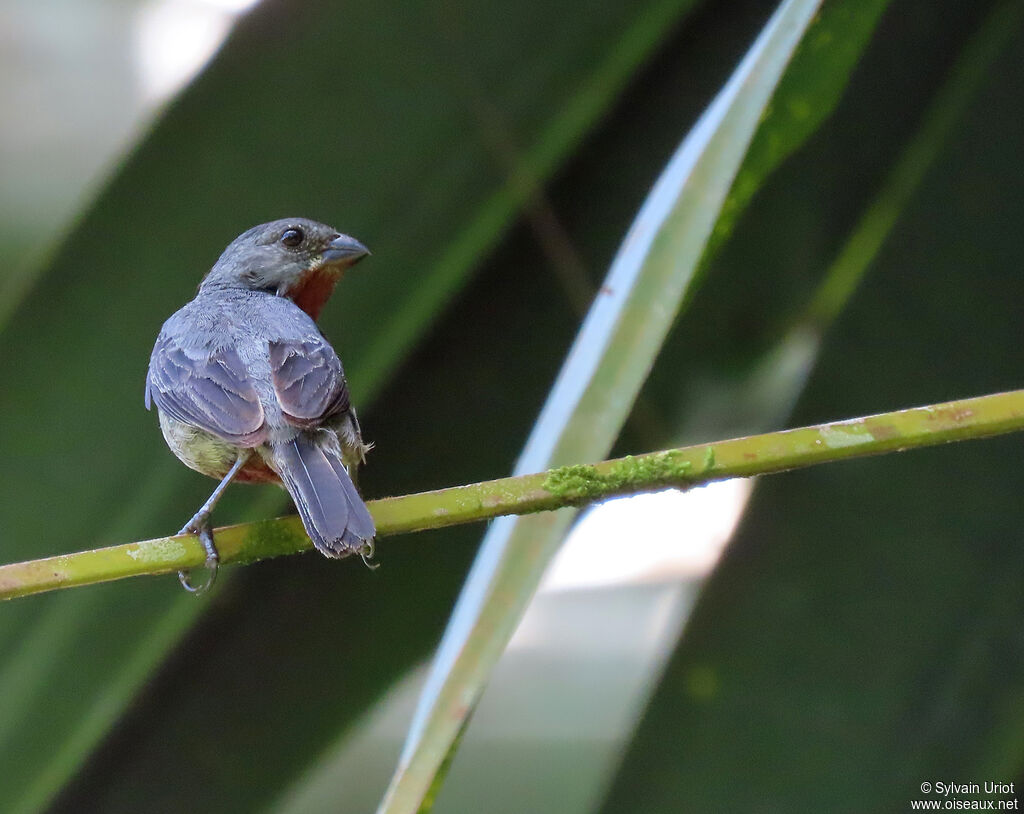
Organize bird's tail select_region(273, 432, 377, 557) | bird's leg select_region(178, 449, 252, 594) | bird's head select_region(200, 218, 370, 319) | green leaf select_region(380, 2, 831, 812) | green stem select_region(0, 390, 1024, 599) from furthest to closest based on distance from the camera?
bird's head select_region(200, 218, 370, 319), bird's leg select_region(178, 449, 252, 594), bird's tail select_region(273, 432, 377, 557), green leaf select_region(380, 2, 831, 812), green stem select_region(0, 390, 1024, 599)

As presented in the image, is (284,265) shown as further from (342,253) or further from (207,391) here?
(207,391)

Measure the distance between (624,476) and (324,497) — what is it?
33.2 inches

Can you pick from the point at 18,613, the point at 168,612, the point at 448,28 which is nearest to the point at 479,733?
the point at 168,612

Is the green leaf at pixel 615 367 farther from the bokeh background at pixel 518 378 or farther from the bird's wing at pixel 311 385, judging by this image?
the bird's wing at pixel 311 385

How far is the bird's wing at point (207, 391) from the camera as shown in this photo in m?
2.42

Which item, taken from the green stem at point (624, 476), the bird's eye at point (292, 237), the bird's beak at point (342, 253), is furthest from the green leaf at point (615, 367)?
the bird's eye at point (292, 237)

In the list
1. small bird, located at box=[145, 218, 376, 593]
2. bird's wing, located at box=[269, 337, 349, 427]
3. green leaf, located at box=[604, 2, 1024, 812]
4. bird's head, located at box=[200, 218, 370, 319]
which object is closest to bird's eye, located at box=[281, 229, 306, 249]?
bird's head, located at box=[200, 218, 370, 319]

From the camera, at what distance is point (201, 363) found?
8.78 ft

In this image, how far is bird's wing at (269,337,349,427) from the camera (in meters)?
2.38

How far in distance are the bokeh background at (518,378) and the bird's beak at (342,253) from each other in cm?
40

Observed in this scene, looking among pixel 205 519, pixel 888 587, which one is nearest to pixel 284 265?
pixel 205 519

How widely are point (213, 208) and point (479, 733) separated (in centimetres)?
183

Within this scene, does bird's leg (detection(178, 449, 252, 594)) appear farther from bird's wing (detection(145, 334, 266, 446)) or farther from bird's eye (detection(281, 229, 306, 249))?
bird's eye (detection(281, 229, 306, 249))

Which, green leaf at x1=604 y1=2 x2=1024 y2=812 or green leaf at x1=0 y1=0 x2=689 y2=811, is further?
green leaf at x1=0 y1=0 x2=689 y2=811
